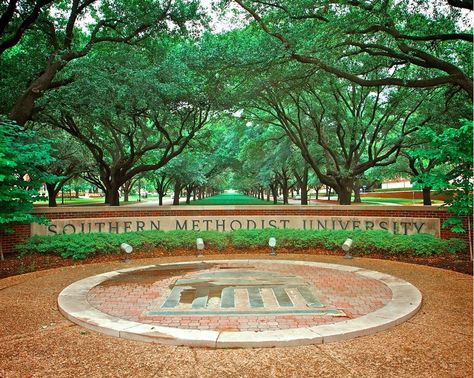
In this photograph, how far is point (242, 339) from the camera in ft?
15.2

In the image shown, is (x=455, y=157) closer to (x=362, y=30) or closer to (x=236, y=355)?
(x=362, y=30)

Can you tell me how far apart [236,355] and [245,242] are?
27.1 feet

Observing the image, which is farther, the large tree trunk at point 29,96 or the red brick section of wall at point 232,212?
the large tree trunk at point 29,96

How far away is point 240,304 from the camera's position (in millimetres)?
6199

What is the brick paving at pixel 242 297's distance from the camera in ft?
18.0

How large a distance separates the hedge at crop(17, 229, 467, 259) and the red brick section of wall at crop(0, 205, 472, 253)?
3.02ft

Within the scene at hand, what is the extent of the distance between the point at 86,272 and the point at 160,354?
19.3 ft

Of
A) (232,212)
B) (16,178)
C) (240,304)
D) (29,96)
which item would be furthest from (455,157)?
(29,96)

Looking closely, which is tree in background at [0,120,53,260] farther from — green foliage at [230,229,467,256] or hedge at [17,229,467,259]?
green foliage at [230,229,467,256]

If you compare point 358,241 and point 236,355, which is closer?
point 236,355

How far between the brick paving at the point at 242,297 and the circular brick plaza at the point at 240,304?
14mm

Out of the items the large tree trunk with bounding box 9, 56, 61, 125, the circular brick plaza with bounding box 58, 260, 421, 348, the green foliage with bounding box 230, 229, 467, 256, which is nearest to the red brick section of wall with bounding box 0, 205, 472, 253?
the green foliage with bounding box 230, 229, 467, 256

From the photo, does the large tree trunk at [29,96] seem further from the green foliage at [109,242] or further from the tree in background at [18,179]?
the green foliage at [109,242]

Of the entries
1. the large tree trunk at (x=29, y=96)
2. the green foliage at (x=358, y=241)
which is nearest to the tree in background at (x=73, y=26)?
the large tree trunk at (x=29, y=96)
